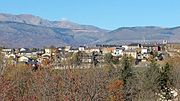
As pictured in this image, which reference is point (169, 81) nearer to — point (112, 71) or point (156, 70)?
point (156, 70)

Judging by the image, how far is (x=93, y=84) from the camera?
Result: 20.2 m

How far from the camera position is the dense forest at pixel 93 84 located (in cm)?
1969

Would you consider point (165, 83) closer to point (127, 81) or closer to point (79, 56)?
point (127, 81)

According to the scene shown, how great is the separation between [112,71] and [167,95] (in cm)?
603

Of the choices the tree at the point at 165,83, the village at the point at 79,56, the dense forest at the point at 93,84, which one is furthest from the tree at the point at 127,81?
the village at the point at 79,56

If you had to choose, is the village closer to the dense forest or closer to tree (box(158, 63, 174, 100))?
the dense forest

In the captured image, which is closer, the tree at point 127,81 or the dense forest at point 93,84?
the dense forest at point 93,84

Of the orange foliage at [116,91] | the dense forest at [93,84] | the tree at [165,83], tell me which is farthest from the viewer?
the tree at [165,83]

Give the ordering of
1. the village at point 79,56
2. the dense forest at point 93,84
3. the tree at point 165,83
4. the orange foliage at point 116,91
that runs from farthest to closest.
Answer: the village at point 79,56 < the tree at point 165,83 < the orange foliage at point 116,91 < the dense forest at point 93,84

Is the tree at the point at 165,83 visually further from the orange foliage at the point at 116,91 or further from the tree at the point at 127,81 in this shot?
the orange foliage at the point at 116,91

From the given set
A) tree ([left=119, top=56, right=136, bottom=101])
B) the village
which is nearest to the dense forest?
tree ([left=119, top=56, right=136, bottom=101])

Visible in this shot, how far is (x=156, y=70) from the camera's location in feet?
156

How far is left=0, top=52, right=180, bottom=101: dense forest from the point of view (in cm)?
1969

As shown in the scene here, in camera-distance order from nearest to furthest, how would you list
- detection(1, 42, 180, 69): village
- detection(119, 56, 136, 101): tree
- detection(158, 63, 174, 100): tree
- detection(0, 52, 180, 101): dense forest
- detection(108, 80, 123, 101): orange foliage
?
detection(0, 52, 180, 101): dense forest < detection(108, 80, 123, 101): orange foliage < detection(119, 56, 136, 101): tree < detection(158, 63, 174, 100): tree < detection(1, 42, 180, 69): village
